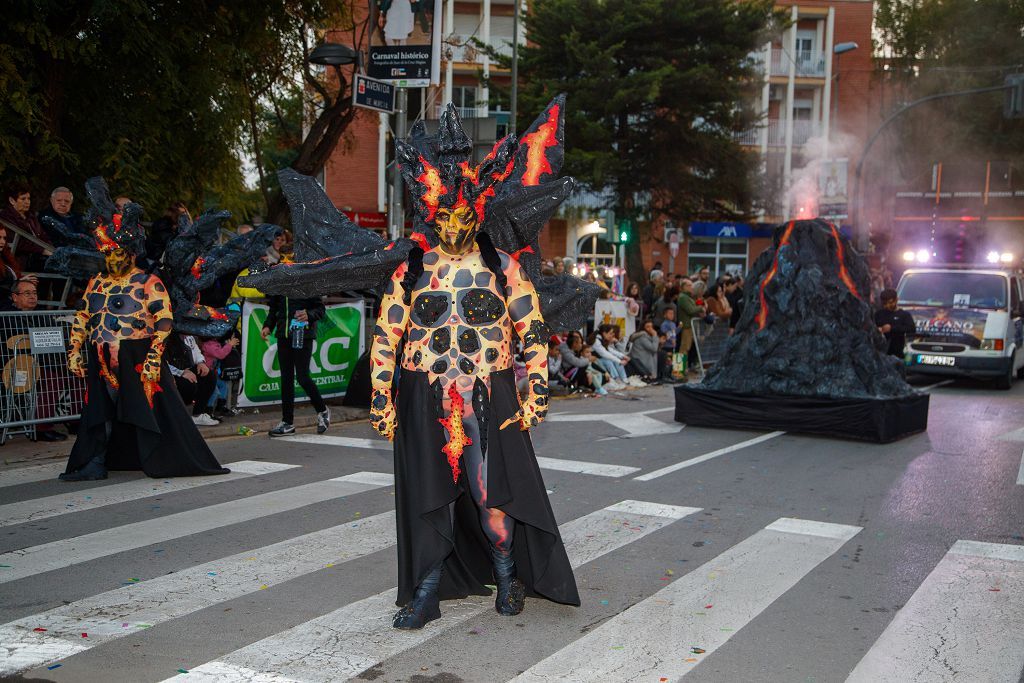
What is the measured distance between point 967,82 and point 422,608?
42035 millimetres

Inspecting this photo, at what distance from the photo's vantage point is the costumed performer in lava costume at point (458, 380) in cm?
486

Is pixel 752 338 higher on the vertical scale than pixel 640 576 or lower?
higher

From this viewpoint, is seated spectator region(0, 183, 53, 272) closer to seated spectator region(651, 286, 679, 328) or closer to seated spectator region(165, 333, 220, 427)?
seated spectator region(165, 333, 220, 427)

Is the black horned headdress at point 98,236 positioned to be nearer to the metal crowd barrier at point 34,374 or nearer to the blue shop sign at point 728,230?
the metal crowd barrier at point 34,374

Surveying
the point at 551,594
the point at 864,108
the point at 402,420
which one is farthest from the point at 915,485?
the point at 864,108

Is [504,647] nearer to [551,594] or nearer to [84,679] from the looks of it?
[551,594]

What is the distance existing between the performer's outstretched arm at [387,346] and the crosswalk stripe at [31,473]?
14.9 feet

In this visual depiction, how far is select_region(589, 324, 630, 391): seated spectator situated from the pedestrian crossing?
9.63 meters

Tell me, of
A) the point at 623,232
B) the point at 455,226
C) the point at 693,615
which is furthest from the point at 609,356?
the point at 455,226

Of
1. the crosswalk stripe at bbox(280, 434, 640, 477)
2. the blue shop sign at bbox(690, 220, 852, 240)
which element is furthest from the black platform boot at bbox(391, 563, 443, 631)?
the blue shop sign at bbox(690, 220, 852, 240)

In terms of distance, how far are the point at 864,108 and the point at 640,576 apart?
157 feet

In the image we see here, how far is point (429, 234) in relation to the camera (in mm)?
5047

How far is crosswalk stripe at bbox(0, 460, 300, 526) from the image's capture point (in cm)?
709

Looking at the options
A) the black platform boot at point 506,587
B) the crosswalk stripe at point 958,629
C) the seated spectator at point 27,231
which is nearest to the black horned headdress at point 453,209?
the black platform boot at point 506,587
